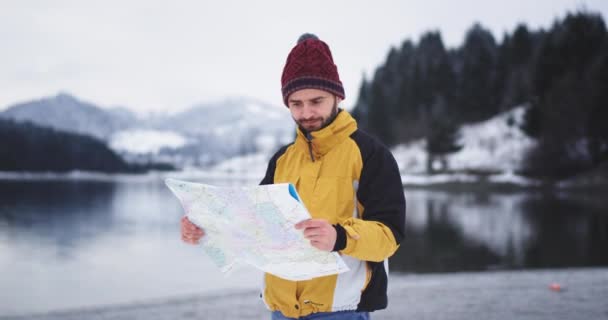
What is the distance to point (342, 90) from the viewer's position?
1.91 m

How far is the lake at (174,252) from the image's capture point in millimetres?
9859

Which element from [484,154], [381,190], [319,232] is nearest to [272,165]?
[381,190]

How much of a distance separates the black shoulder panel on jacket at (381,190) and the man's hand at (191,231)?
632 mm

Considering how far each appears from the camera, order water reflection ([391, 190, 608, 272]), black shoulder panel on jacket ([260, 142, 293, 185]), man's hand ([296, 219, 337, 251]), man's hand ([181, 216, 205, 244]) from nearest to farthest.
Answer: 1. man's hand ([296, 219, 337, 251])
2. man's hand ([181, 216, 205, 244])
3. black shoulder panel on jacket ([260, 142, 293, 185])
4. water reflection ([391, 190, 608, 272])

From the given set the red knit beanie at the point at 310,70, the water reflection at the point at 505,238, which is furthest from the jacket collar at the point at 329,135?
the water reflection at the point at 505,238

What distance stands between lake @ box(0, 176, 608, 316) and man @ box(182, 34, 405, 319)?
7.69m

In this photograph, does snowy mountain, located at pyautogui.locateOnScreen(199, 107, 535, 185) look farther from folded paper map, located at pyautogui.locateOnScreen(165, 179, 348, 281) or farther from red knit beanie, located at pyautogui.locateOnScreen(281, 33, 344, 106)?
folded paper map, located at pyautogui.locateOnScreen(165, 179, 348, 281)

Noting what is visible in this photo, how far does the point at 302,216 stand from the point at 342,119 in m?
0.53

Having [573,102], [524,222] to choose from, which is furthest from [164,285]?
[573,102]

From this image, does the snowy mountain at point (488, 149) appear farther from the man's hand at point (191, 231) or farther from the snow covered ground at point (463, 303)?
the man's hand at point (191, 231)

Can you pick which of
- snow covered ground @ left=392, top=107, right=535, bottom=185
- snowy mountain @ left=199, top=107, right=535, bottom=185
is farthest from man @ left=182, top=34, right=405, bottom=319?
snow covered ground @ left=392, top=107, right=535, bottom=185

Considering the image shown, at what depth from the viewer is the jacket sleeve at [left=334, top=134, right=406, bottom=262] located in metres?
1.57

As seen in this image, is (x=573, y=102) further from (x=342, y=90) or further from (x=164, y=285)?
(x=342, y=90)

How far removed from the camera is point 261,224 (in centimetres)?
160
